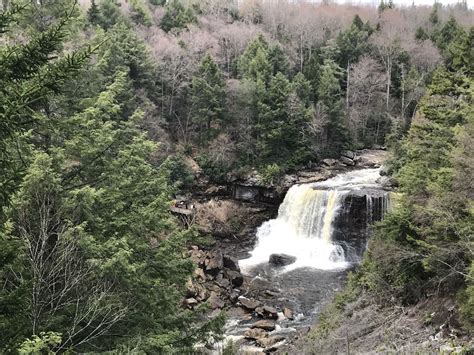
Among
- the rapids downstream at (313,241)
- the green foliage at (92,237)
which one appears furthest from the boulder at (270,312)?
the green foliage at (92,237)

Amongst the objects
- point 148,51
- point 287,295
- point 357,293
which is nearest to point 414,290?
point 357,293

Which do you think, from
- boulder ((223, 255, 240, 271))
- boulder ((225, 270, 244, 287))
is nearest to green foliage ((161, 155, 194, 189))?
boulder ((223, 255, 240, 271))

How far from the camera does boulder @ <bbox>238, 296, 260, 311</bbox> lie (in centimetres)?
1967

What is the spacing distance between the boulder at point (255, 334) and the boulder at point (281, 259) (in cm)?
744

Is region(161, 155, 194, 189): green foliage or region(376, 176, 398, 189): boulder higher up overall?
region(376, 176, 398, 189): boulder

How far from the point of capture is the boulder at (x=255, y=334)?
16950 millimetres

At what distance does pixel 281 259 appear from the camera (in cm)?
2488

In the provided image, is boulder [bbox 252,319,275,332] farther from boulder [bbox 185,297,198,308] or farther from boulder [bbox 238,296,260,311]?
boulder [bbox 185,297,198,308]

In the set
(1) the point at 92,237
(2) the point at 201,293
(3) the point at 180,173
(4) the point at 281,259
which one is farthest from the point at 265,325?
(3) the point at 180,173

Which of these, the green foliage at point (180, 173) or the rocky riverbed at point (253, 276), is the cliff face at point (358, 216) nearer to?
the rocky riverbed at point (253, 276)

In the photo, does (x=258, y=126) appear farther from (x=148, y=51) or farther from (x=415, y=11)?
(x=415, y=11)

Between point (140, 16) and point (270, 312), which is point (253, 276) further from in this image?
point (140, 16)

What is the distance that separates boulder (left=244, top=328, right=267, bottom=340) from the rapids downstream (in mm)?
1304

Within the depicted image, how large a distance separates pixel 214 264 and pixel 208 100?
1524 cm
